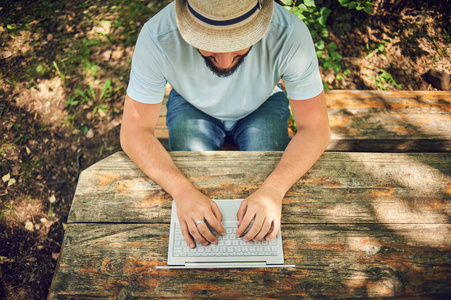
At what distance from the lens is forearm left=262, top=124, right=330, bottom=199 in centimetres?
137

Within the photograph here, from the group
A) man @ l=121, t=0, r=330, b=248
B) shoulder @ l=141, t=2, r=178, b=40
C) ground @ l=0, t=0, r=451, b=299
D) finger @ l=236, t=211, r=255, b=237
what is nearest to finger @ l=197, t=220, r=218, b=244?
man @ l=121, t=0, r=330, b=248

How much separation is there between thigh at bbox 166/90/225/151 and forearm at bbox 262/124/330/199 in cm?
66

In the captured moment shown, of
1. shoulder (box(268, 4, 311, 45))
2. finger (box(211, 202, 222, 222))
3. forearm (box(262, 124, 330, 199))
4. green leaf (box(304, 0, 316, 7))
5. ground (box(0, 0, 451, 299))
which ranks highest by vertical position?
shoulder (box(268, 4, 311, 45))

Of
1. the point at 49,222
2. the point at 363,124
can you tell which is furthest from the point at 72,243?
the point at 363,124

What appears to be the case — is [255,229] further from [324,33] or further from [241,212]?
[324,33]

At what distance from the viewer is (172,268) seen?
1183mm

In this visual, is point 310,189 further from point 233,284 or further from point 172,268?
point 172,268

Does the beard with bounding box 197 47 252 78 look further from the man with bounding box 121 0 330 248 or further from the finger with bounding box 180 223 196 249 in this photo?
the finger with bounding box 180 223 196 249

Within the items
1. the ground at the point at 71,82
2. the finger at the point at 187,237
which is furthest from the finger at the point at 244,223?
the ground at the point at 71,82

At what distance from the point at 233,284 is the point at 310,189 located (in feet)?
2.03

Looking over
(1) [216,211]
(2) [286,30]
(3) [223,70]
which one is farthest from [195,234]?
(2) [286,30]

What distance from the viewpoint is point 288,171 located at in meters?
1.39

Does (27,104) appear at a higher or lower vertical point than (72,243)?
lower

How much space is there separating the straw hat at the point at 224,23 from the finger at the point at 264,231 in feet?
2.62
